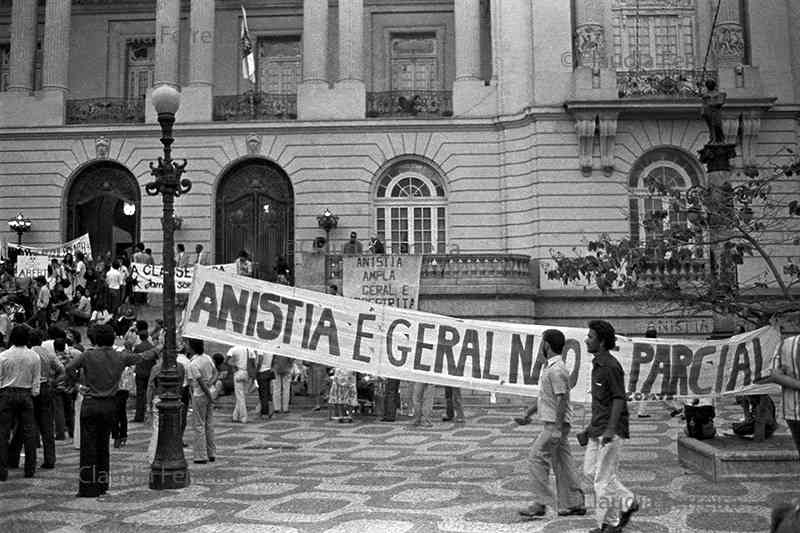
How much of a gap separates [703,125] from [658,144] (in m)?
1.55

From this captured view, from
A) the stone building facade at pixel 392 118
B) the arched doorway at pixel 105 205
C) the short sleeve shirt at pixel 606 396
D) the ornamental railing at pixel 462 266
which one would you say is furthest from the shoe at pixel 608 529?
the arched doorway at pixel 105 205

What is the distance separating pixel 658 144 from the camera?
26.9 metres

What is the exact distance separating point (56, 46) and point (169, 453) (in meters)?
24.0

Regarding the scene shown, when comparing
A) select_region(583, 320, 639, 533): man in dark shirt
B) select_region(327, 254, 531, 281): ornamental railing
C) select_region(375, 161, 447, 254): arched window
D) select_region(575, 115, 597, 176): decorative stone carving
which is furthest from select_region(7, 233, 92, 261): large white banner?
select_region(583, 320, 639, 533): man in dark shirt

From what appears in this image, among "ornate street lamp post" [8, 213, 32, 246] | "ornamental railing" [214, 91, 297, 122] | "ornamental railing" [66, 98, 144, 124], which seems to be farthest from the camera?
"ornamental railing" [66, 98, 144, 124]

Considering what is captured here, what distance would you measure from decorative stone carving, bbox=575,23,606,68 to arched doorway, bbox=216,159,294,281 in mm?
11005

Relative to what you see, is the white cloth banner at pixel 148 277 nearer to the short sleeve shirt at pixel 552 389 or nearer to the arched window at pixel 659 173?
the arched window at pixel 659 173

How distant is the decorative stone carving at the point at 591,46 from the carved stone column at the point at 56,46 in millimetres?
18566

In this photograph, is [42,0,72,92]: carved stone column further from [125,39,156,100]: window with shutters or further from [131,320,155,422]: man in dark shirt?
[131,320,155,422]: man in dark shirt

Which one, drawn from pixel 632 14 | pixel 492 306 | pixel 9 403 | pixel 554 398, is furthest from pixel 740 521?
pixel 632 14

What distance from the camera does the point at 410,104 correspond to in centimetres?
2930

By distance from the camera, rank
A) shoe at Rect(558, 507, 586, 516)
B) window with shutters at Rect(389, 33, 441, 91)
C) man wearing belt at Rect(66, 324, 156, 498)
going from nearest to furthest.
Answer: shoe at Rect(558, 507, 586, 516), man wearing belt at Rect(66, 324, 156, 498), window with shutters at Rect(389, 33, 441, 91)

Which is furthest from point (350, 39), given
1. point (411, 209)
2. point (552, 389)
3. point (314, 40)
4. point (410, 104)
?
point (552, 389)

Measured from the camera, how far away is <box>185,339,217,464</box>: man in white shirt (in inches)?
482
